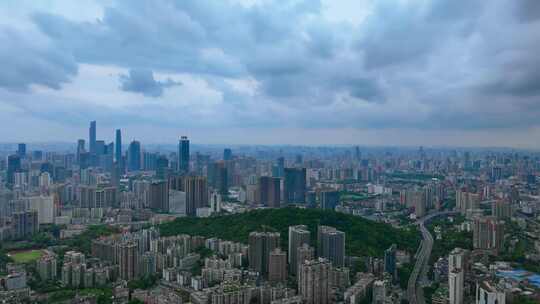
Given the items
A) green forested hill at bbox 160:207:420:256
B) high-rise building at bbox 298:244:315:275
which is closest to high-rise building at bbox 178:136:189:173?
green forested hill at bbox 160:207:420:256

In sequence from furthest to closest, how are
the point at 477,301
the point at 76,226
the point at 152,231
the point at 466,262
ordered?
the point at 76,226
the point at 152,231
the point at 466,262
the point at 477,301

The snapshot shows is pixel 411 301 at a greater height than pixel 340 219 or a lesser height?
lesser

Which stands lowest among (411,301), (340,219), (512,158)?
(411,301)

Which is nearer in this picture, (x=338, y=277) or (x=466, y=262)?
(x=338, y=277)

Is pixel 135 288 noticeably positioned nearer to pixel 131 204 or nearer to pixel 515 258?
pixel 515 258

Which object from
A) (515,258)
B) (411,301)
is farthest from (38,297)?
(515,258)

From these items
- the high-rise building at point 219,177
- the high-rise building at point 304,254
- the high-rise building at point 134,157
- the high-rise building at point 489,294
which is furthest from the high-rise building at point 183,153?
the high-rise building at point 489,294

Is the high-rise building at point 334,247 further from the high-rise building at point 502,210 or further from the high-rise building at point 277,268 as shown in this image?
the high-rise building at point 502,210

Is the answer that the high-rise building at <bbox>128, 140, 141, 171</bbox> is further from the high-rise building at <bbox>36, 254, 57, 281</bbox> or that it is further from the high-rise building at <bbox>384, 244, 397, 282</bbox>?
the high-rise building at <bbox>384, 244, 397, 282</bbox>
